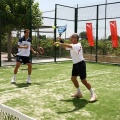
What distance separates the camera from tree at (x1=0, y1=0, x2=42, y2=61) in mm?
15898

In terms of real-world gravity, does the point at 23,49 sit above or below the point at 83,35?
below

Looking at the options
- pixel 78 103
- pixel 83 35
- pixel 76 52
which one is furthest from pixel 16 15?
pixel 78 103

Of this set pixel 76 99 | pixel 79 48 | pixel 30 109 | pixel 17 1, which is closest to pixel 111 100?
pixel 76 99

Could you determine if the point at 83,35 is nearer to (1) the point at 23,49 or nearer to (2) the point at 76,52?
(1) the point at 23,49

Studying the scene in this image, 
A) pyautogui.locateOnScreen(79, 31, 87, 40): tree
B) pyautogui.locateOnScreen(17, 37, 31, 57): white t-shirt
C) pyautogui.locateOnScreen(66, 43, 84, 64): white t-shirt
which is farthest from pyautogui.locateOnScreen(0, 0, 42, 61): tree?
pyautogui.locateOnScreen(66, 43, 84, 64): white t-shirt

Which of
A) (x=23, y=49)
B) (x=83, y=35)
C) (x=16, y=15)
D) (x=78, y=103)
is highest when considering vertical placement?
(x=16, y=15)

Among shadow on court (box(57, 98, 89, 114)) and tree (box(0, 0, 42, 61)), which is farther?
tree (box(0, 0, 42, 61))

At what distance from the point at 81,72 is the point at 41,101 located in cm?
124

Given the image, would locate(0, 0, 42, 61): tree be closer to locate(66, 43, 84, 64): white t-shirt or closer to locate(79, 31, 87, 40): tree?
locate(79, 31, 87, 40): tree

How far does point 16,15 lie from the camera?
16.3 m

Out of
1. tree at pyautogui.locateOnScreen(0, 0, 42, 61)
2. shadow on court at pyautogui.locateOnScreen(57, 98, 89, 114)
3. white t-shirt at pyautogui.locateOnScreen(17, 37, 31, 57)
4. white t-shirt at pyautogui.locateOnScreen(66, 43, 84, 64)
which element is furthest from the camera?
tree at pyautogui.locateOnScreen(0, 0, 42, 61)

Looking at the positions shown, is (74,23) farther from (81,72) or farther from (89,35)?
(81,72)

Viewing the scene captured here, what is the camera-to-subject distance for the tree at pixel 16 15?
52.2ft

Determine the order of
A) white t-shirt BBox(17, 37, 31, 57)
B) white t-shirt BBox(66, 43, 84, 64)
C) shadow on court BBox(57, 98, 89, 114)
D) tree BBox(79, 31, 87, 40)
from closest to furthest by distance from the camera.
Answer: shadow on court BBox(57, 98, 89, 114) < white t-shirt BBox(66, 43, 84, 64) < white t-shirt BBox(17, 37, 31, 57) < tree BBox(79, 31, 87, 40)
